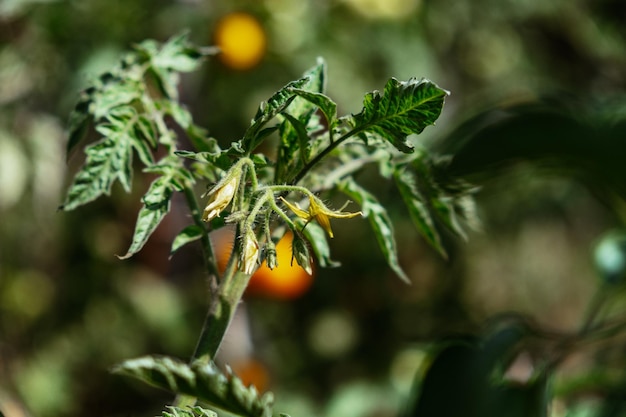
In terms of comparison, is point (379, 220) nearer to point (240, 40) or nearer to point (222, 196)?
point (222, 196)

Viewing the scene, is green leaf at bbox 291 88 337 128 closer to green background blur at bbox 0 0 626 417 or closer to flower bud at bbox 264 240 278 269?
flower bud at bbox 264 240 278 269

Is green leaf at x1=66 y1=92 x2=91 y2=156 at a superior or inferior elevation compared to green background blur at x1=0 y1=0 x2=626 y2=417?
inferior

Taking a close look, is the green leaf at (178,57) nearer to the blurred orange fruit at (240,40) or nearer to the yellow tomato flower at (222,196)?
the yellow tomato flower at (222,196)

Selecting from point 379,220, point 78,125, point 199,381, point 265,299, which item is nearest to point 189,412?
point 199,381

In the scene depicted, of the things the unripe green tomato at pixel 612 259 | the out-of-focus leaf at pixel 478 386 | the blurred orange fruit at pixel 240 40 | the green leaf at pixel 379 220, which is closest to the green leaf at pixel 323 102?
the green leaf at pixel 379 220

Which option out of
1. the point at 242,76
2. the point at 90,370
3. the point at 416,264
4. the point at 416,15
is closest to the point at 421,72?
the point at 416,15

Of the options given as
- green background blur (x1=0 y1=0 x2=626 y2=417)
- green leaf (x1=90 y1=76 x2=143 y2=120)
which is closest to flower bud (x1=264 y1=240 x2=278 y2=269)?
green leaf (x1=90 y1=76 x2=143 y2=120)
